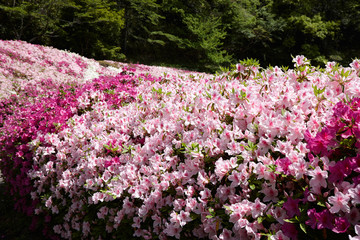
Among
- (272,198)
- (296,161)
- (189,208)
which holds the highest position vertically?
(296,161)

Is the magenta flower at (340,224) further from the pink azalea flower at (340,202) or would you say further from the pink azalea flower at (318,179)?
the pink azalea flower at (318,179)

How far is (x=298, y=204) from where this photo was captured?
1.47 m

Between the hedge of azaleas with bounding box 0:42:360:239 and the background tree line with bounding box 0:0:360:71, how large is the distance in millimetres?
23745

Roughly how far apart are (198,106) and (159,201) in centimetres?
117

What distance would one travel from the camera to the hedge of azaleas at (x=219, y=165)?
4.78 ft

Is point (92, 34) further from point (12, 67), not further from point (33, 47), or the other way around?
point (12, 67)

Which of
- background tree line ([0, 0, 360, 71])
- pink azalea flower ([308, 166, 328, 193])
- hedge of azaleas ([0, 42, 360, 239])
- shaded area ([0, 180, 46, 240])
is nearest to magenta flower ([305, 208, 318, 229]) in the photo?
hedge of azaleas ([0, 42, 360, 239])

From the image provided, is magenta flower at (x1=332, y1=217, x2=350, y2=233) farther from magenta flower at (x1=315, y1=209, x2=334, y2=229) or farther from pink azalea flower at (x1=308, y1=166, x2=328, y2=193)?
pink azalea flower at (x1=308, y1=166, x2=328, y2=193)

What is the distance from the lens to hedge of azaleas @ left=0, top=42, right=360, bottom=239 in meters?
1.46

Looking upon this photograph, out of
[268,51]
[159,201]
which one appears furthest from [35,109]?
[268,51]

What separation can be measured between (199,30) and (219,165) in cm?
2857

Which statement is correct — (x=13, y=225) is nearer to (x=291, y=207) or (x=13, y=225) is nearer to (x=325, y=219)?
(x=291, y=207)

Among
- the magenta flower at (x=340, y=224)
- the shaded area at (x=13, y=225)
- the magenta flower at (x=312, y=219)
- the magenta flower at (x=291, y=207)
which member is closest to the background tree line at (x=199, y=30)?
the shaded area at (x=13, y=225)

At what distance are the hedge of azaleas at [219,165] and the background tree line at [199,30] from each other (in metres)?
23.7
